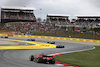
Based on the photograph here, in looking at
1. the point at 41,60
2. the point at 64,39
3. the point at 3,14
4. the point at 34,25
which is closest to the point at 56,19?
the point at 34,25

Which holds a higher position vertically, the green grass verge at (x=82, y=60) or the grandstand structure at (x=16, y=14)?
the grandstand structure at (x=16, y=14)

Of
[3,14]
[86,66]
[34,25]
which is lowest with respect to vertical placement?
[86,66]

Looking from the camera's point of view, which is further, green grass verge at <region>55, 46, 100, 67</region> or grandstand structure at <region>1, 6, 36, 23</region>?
grandstand structure at <region>1, 6, 36, 23</region>

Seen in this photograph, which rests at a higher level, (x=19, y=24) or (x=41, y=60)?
(x=19, y=24)

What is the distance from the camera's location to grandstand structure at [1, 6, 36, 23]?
267 ft

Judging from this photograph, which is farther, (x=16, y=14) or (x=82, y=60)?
(x=16, y=14)

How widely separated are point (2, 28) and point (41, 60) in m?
58.7

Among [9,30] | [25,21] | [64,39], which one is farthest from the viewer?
[25,21]

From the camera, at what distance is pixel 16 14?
3292 inches

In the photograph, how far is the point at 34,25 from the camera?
73125 mm

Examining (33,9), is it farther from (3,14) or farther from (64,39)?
(64,39)

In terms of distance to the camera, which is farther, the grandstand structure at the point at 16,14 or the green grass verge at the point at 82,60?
the grandstand structure at the point at 16,14

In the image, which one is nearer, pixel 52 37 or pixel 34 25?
pixel 52 37

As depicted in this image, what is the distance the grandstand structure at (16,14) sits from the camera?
3209 inches
